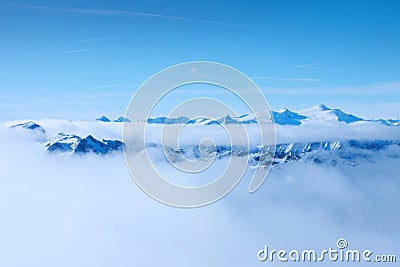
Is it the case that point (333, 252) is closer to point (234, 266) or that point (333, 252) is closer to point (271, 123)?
point (271, 123)

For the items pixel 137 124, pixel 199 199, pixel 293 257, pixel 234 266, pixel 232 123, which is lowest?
pixel 234 266

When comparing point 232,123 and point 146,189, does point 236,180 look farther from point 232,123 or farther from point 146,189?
point 232,123

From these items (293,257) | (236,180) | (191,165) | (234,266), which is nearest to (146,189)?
(236,180)

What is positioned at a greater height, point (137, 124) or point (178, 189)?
point (137, 124)

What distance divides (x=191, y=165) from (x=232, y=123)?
14910mm

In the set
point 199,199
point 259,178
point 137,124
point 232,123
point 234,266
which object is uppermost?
point 232,123

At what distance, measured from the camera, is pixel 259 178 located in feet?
62.0

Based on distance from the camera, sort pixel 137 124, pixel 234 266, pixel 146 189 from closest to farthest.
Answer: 1. pixel 146 189
2. pixel 137 124
3. pixel 234 266

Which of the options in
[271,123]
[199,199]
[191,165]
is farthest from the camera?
[191,165]

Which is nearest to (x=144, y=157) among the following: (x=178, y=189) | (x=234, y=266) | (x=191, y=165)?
(x=178, y=189)

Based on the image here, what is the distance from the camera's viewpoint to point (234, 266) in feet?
645

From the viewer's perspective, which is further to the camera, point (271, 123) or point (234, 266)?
point (234, 266)

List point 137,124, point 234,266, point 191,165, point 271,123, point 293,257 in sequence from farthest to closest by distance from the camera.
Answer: point 234,266 < point 191,165 < point 293,257 < point 271,123 < point 137,124

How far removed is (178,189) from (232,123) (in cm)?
1491
